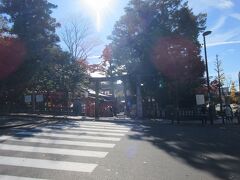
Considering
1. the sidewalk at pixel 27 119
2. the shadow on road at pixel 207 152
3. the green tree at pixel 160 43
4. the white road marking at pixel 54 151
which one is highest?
the green tree at pixel 160 43

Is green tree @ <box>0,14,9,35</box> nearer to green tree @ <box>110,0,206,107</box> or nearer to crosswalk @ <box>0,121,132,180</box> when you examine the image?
green tree @ <box>110,0,206,107</box>

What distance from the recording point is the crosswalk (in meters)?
9.23

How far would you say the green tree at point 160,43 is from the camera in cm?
3234

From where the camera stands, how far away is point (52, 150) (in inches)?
456

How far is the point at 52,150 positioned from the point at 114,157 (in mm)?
2144

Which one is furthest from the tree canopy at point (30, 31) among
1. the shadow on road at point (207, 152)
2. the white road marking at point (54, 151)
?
the white road marking at point (54, 151)

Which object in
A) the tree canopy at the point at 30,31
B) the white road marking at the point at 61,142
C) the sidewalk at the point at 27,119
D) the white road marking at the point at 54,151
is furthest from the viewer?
the tree canopy at the point at 30,31

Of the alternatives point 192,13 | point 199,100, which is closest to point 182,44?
point 192,13

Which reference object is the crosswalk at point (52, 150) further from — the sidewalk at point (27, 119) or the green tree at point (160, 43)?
the green tree at point (160, 43)

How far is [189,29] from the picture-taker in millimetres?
33906

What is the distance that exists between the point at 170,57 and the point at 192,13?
19.0ft

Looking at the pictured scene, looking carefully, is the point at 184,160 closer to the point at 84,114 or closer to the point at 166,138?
the point at 166,138

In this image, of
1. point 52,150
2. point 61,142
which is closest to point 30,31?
point 61,142

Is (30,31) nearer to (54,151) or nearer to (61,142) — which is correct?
(61,142)
